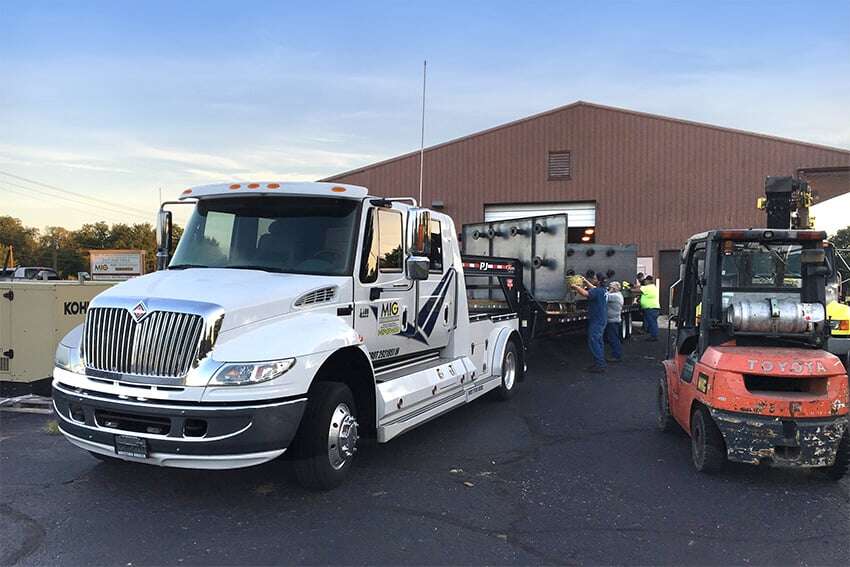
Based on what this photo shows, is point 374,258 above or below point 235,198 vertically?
below

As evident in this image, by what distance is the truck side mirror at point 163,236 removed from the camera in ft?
20.1

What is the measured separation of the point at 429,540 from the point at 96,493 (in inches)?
107

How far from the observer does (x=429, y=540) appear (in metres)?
4.09

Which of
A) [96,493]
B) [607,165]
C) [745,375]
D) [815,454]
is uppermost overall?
[607,165]

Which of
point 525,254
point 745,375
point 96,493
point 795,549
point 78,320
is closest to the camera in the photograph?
point 795,549

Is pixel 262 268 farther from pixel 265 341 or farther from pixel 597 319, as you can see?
pixel 597 319

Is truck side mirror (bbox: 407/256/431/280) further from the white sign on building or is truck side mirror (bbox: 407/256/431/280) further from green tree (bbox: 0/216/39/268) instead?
green tree (bbox: 0/216/39/268)

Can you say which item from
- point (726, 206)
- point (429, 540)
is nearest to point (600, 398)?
point (429, 540)

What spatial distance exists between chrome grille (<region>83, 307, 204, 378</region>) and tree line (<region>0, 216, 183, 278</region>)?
71.8 metres

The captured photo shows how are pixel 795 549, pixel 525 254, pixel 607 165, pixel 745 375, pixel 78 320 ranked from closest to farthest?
1. pixel 795 549
2. pixel 745 375
3. pixel 78 320
4. pixel 525 254
5. pixel 607 165

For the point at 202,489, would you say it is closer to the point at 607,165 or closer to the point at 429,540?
the point at 429,540

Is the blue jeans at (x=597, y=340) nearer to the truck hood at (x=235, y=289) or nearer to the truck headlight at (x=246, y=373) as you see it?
the truck hood at (x=235, y=289)

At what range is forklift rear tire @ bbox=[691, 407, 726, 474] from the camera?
534cm

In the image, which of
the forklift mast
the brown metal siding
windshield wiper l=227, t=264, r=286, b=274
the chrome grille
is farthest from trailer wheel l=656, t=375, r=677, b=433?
the brown metal siding
